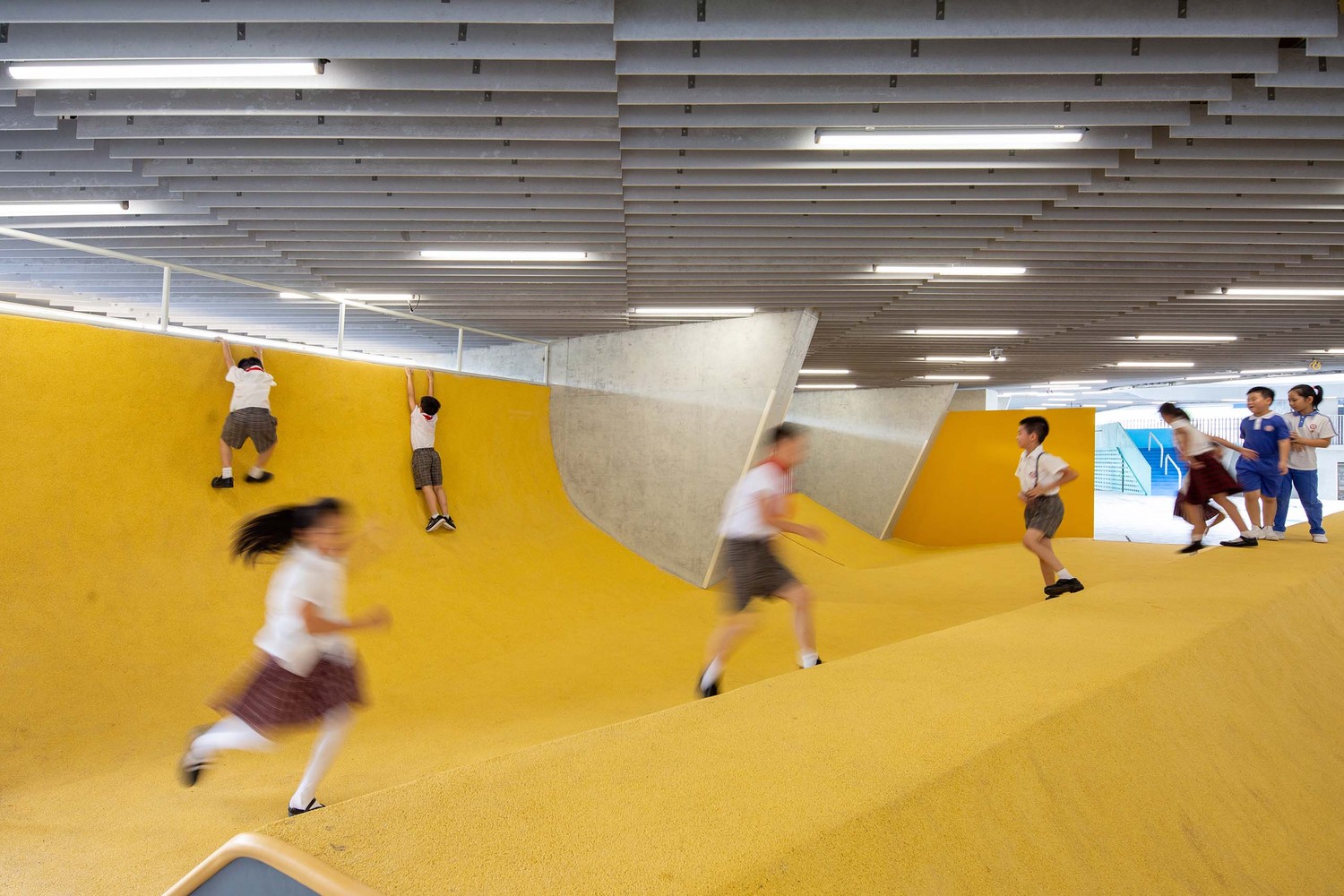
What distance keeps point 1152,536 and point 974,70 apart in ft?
46.1

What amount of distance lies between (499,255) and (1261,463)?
7.44 meters

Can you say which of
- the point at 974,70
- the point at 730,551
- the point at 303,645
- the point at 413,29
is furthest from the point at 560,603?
the point at 974,70

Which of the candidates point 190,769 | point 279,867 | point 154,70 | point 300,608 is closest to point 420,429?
point 154,70

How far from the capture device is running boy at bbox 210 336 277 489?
239 inches

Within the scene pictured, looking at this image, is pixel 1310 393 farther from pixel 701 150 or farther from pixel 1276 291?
pixel 701 150

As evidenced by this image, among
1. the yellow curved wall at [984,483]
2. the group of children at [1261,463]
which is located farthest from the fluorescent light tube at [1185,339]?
the group of children at [1261,463]

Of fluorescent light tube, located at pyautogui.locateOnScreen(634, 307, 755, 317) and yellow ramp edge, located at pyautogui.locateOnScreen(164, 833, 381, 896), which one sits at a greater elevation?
fluorescent light tube, located at pyautogui.locateOnScreen(634, 307, 755, 317)

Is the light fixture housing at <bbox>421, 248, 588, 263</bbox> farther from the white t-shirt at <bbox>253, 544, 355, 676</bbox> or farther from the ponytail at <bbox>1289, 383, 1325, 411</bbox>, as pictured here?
the ponytail at <bbox>1289, 383, 1325, 411</bbox>

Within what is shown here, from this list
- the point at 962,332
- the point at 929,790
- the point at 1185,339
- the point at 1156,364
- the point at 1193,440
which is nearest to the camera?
the point at 929,790

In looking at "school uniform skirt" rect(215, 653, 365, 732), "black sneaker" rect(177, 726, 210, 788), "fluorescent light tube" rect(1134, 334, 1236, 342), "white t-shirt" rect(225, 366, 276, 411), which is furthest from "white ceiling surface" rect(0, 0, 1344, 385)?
"black sneaker" rect(177, 726, 210, 788)

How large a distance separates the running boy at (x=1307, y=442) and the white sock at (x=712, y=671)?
609cm

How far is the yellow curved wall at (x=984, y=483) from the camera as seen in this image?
1416 cm

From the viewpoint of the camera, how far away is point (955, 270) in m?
7.53

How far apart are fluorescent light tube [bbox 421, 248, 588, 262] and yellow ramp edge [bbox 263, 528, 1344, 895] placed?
526 cm
